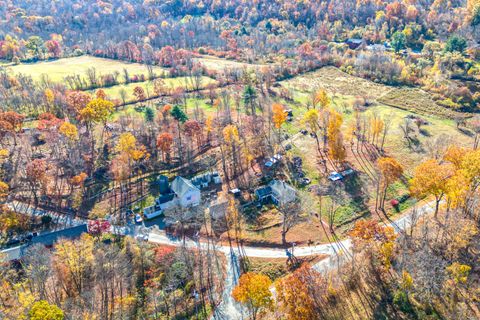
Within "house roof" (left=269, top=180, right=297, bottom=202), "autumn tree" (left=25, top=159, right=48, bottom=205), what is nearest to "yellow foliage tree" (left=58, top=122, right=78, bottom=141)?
"autumn tree" (left=25, top=159, right=48, bottom=205)

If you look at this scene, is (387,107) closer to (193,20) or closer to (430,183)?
(430,183)

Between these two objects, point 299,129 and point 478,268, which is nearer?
point 478,268

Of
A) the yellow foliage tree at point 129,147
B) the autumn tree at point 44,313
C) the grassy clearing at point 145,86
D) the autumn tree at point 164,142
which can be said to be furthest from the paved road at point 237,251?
the grassy clearing at point 145,86

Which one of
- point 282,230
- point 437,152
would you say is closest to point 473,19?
point 437,152

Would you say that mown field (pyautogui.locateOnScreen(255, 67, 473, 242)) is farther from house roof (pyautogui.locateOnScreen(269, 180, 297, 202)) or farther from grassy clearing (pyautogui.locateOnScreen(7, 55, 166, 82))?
grassy clearing (pyautogui.locateOnScreen(7, 55, 166, 82))

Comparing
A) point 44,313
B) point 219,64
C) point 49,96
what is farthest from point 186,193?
point 219,64

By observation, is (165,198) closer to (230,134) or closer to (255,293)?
(230,134)
